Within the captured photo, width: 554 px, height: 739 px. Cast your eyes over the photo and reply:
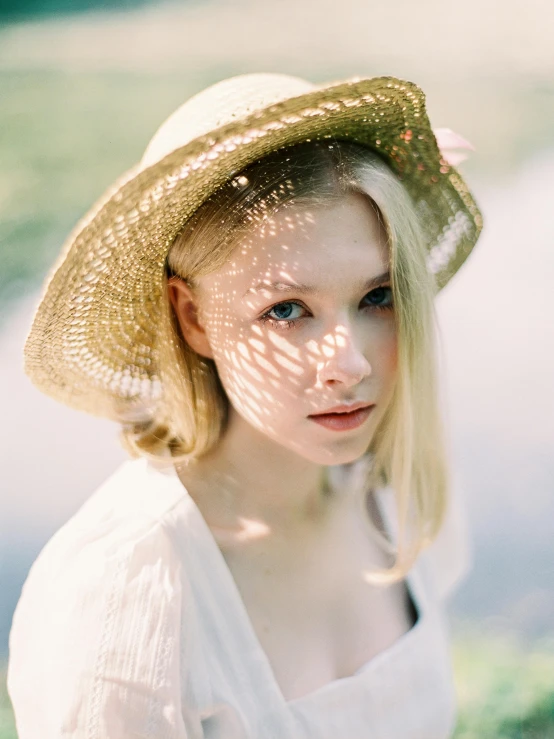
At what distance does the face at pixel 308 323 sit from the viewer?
35.1 inches

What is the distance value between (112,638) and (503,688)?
1.37 meters

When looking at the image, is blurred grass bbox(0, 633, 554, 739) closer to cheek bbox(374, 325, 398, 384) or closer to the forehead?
cheek bbox(374, 325, 398, 384)

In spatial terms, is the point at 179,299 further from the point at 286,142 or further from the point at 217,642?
the point at 217,642

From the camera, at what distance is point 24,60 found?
1.64 m

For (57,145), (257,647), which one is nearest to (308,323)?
(257,647)

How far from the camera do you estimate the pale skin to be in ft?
2.95

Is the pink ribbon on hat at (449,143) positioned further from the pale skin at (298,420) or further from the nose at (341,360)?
the nose at (341,360)

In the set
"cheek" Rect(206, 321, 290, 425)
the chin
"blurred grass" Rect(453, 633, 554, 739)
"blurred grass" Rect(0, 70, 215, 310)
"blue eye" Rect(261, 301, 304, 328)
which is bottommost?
"blurred grass" Rect(453, 633, 554, 739)

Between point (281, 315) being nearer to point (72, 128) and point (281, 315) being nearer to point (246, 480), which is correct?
point (246, 480)

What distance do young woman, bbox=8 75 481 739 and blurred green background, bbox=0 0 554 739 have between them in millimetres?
684

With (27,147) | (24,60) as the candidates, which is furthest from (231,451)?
(24,60)

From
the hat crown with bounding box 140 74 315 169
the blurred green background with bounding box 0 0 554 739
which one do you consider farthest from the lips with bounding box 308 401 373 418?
the blurred green background with bounding box 0 0 554 739

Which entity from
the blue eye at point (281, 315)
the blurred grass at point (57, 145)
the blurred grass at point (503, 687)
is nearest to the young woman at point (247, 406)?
the blue eye at point (281, 315)

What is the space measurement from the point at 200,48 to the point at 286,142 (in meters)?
0.92
